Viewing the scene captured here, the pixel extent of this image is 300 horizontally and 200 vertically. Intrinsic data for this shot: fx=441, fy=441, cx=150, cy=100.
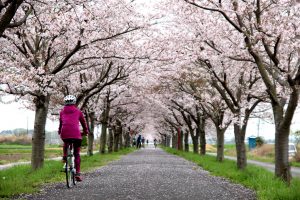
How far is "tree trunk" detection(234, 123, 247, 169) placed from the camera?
18.5 meters

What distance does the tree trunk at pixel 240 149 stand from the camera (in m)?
18.5

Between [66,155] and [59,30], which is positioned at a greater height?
[59,30]

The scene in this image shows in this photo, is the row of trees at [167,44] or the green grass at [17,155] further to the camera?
the green grass at [17,155]

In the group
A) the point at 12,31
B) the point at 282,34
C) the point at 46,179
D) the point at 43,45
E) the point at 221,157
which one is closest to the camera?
the point at 282,34

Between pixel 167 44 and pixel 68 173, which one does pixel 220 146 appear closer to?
pixel 167 44

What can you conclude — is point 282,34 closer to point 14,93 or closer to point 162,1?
point 162,1

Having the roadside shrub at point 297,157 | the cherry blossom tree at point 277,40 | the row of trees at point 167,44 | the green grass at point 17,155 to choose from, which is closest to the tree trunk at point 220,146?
the row of trees at point 167,44

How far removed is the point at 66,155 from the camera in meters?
11.1

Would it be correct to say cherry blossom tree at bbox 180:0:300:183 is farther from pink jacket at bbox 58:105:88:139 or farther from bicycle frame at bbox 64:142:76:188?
bicycle frame at bbox 64:142:76:188

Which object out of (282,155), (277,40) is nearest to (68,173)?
(282,155)

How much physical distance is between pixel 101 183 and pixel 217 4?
5989mm

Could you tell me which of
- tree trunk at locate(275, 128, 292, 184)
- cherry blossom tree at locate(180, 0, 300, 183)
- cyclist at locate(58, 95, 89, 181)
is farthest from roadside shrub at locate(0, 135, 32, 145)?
tree trunk at locate(275, 128, 292, 184)

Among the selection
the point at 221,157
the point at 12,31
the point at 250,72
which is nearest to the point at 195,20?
the point at 250,72

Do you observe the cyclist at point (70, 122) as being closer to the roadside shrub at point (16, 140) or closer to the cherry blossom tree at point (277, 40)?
the cherry blossom tree at point (277, 40)
